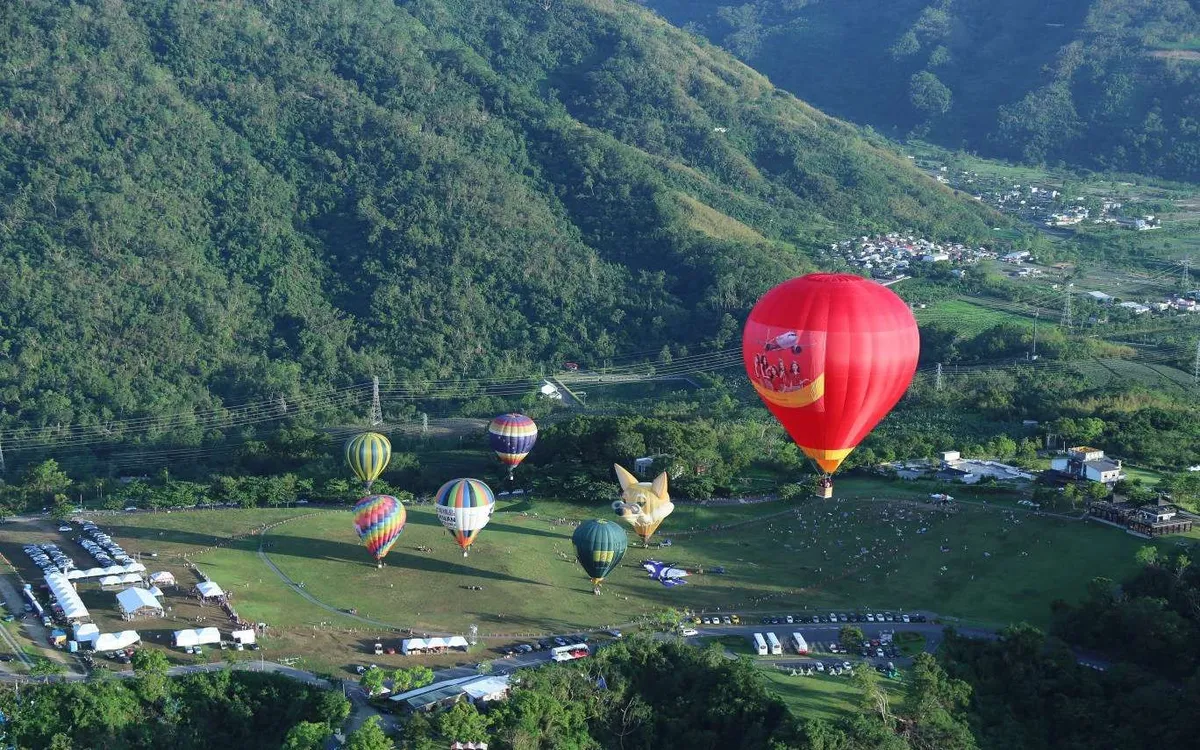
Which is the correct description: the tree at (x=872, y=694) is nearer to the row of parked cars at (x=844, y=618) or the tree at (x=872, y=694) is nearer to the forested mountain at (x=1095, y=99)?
the row of parked cars at (x=844, y=618)

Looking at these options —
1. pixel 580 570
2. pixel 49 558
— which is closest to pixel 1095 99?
pixel 580 570

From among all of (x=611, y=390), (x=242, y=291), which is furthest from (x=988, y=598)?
(x=242, y=291)

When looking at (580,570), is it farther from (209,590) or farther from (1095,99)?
(1095,99)

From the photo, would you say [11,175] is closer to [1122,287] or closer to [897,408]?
[897,408]

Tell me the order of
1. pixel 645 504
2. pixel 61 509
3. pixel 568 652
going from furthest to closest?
pixel 61 509
pixel 645 504
pixel 568 652

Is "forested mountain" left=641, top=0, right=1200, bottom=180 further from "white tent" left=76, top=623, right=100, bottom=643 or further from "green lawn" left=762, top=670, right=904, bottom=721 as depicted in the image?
"white tent" left=76, top=623, right=100, bottom=643
